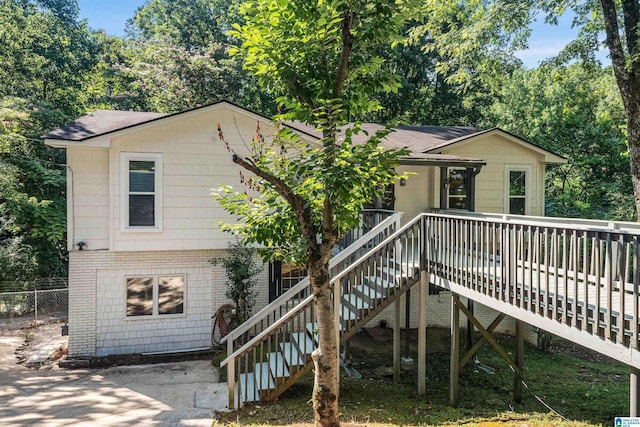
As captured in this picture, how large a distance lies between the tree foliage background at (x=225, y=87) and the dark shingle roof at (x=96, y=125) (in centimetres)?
363

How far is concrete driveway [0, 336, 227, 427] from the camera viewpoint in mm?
6293

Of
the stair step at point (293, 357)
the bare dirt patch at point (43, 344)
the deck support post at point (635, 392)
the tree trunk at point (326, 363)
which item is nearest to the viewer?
Result: the deck support post at point (635, 392)

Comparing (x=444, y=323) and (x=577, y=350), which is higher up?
(x=444, y=323)

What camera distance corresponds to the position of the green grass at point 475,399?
6.41 m

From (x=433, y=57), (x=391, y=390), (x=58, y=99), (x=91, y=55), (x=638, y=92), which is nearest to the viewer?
(x=391, y=390)

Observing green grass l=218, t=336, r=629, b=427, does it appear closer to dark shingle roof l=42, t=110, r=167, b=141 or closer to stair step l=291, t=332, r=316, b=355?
stair step l=291, t=332, r=316, b=355

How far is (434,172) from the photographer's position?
1152 centimetres

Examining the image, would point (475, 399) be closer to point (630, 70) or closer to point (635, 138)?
point (635, 138)

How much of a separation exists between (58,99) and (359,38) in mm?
23050

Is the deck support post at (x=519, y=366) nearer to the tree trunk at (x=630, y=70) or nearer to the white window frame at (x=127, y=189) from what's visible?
the tree trunk at (x=630, y=70)

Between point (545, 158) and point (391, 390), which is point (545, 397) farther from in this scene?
point (545, 158)

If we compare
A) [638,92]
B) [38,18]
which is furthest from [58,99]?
[638,92]

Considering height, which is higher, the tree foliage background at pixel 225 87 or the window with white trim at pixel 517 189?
the tree foliage background at pixel 225 87

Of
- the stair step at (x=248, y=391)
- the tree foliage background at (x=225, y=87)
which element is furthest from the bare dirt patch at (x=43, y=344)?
the stair step at (x=248, y=391)
